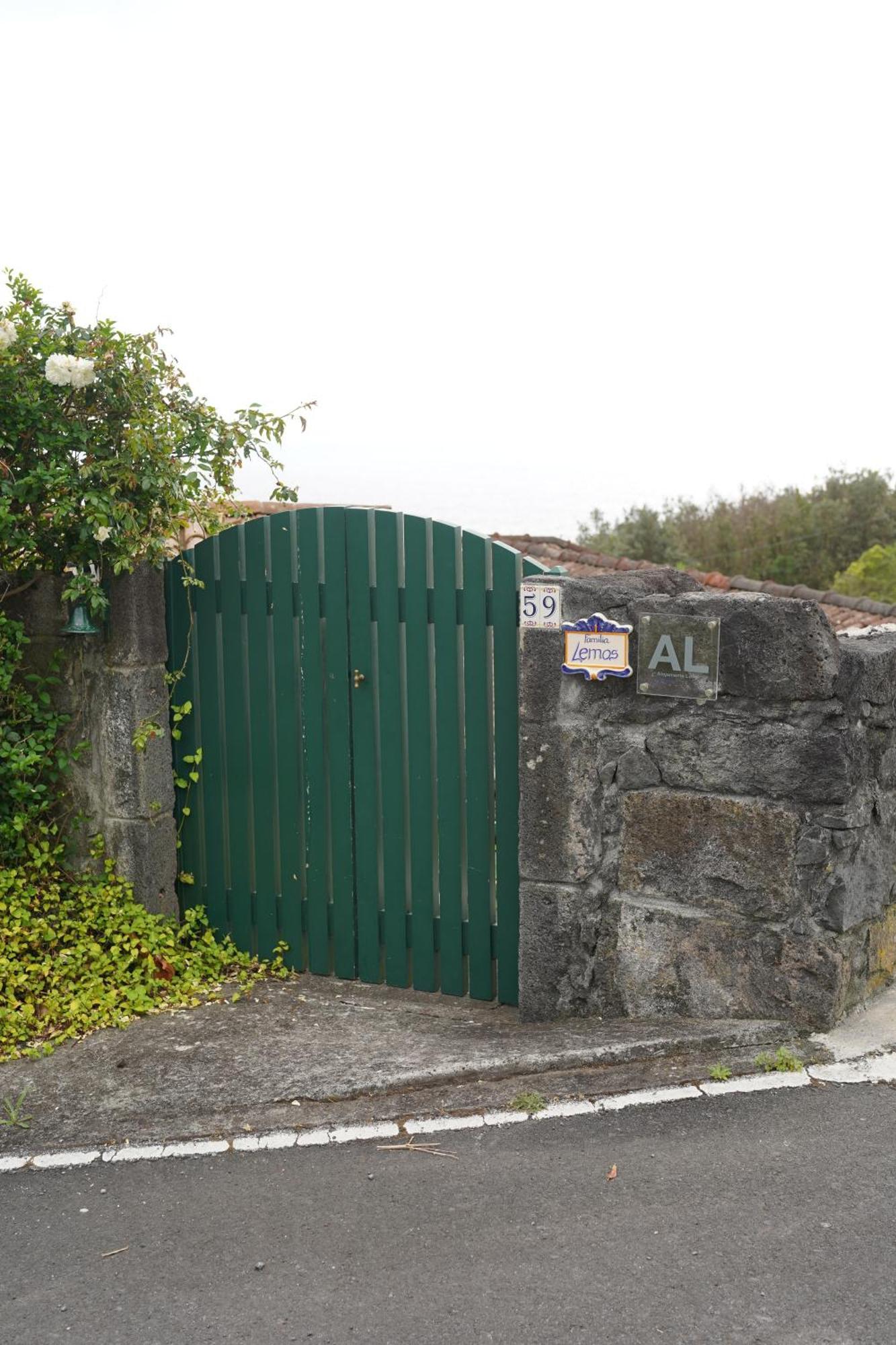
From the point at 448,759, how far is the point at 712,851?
116 cm

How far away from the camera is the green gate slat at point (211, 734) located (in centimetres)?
533

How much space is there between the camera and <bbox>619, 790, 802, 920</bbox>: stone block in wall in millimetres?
4000

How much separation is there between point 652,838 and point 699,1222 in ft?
4.61

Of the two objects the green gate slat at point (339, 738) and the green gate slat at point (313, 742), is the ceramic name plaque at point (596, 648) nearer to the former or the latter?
the green gate slat at point (339, 738)

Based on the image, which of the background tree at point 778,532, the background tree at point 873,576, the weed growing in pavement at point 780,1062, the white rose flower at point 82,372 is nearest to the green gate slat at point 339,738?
the white rose flower at point 82,372

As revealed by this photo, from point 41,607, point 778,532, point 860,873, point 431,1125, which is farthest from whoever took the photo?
point 778,532

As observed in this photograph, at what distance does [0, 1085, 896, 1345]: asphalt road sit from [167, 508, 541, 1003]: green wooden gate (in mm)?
1419

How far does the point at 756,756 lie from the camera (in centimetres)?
401

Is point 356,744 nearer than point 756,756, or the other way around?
point 756,756

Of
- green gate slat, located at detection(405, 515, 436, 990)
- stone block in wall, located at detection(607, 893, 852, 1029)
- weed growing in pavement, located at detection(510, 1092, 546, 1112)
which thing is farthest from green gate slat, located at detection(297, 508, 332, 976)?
weed growing in pavement, located at detection(510, 1092, 546, 1112)

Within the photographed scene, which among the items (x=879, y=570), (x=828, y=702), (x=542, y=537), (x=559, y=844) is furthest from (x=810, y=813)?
(x=879, y=570)

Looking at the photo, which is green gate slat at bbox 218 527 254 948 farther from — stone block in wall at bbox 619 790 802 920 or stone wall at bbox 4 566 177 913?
stone block in wall at bbox 619 790 802 920

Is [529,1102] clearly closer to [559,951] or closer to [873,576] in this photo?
[559,951]

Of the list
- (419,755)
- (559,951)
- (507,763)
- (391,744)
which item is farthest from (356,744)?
(559,951)
